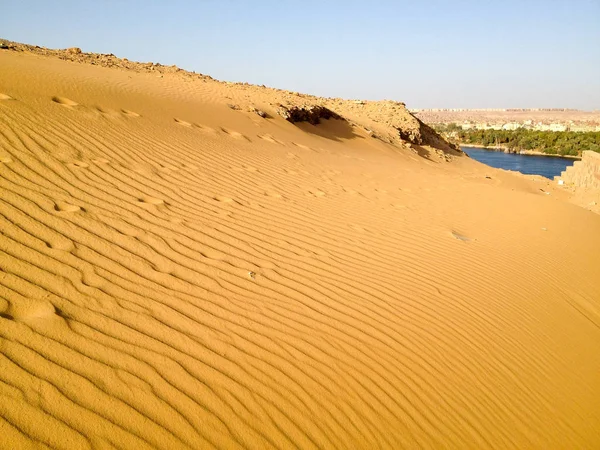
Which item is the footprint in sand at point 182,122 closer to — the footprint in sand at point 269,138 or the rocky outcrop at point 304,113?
the footprint in sand at point 269,138

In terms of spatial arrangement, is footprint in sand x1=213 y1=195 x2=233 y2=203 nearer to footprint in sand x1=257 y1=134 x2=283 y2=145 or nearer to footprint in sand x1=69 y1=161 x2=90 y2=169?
footprint in sand x1=69 y1=161 x2=90 y2=169

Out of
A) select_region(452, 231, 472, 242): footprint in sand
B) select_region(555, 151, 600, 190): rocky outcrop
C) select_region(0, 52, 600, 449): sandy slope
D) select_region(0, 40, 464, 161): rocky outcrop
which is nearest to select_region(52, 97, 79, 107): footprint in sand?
select_region(0, 52, 600, 449): sandy slope

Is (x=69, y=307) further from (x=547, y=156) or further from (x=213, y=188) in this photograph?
(x=547, y=156)

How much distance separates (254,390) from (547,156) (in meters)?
59.6

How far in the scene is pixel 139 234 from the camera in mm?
3262

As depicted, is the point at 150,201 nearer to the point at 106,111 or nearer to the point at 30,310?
the point at 30,310

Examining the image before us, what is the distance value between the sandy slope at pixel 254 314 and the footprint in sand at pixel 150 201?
0.03 m

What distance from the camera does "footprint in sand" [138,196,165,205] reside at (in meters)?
3.94

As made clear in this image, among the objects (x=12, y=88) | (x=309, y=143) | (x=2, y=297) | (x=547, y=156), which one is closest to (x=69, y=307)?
(x=2, y=297)

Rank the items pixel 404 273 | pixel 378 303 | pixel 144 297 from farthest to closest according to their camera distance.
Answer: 1. pixel 404 273
2. pixel 378 303
3. pixel 144 297

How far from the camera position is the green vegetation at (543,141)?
4881 centimetres

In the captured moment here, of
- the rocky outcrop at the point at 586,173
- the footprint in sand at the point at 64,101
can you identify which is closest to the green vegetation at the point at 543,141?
the rocky outcrop at the point at 586,173

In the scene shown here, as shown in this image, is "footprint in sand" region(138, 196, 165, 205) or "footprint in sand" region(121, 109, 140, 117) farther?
"footprint in sand" region(121, 109, 140, 117)

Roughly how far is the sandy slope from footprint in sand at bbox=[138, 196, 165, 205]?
32mm
